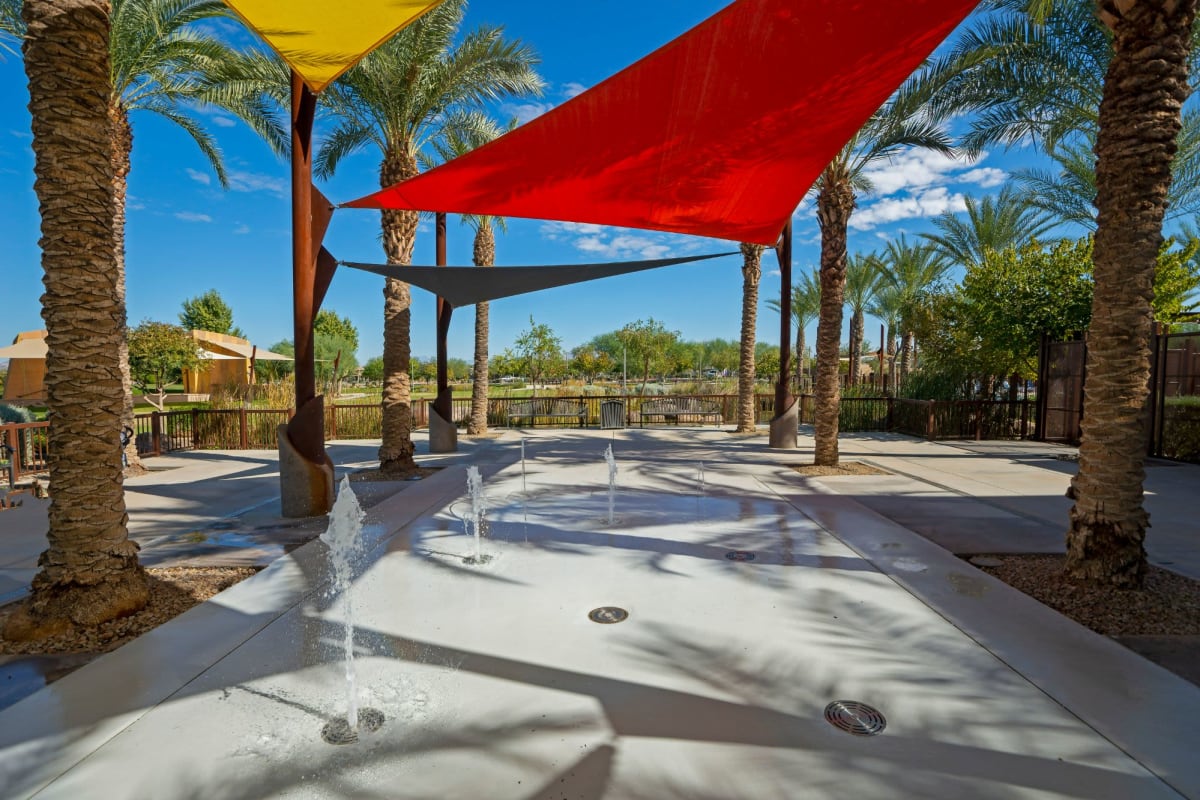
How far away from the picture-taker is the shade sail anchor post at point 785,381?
10398mm

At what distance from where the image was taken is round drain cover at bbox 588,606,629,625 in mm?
3365

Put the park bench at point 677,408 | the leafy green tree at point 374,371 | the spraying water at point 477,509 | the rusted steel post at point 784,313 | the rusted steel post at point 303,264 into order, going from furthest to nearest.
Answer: the leafy green tree at point 374,371
the park bench at point 677,408
the rusted steel post at point 784,313
the rusted steel post at point 303,264
the spraying water at point 477,509

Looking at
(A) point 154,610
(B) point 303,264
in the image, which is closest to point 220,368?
(B) point 303,264

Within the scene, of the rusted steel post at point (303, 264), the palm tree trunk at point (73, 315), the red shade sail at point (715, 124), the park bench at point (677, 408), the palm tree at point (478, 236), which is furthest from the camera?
the park bench at point (677, 408)

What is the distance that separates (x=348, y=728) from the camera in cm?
235

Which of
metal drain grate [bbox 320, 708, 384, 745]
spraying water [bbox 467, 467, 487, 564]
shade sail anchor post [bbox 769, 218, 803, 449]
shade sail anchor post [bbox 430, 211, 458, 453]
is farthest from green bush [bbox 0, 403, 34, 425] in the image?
shade sail anchor post [bbox 769, 218, 803, 449]

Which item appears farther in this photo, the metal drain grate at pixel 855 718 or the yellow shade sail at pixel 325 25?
the yellow shade sail at pixel 325 25

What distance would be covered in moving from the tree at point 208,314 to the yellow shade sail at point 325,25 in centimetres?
4993

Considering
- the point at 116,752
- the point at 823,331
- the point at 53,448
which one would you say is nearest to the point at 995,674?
the point at 116,752

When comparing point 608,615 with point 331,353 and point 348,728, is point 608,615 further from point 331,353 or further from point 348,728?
point 331,353

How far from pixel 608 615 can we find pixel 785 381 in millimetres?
8553

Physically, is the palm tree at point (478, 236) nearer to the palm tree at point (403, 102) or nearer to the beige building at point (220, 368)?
the palm tree at point (403, 102)

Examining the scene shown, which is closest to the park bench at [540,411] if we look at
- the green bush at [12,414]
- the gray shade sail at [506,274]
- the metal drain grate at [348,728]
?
the gray shade sail at [506,274]

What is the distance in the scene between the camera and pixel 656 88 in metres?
4.16
